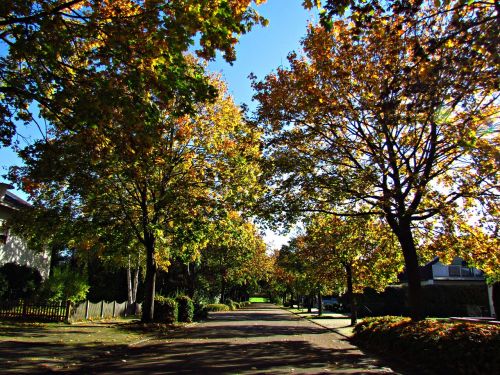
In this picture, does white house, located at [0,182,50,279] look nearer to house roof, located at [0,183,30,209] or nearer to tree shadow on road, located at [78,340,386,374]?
house roof, located at [0,183,30,209]

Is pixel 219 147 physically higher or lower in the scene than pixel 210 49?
higher

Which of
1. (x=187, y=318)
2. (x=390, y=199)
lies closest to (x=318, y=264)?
(x=187, y=318)

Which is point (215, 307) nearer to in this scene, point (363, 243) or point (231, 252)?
point (231, 252)

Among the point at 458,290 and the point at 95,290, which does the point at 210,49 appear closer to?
the point at 458,290

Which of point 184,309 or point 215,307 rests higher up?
point 184,309

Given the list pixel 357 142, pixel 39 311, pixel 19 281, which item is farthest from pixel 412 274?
pixel 19 281

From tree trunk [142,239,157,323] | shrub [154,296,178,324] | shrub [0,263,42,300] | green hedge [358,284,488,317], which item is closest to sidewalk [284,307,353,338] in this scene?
green hedge [358,284,488,317]

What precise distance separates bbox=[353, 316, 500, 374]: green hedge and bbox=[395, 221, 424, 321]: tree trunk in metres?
1.02

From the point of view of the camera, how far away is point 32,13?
878cm

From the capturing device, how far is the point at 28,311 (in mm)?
20812

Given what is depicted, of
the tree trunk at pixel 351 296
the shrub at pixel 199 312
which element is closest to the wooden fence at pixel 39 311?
the shrub at pixel 199 312

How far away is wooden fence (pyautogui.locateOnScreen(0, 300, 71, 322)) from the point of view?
20.8 m

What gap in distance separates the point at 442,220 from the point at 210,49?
1262 centimetres

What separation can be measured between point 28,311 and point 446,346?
18.7 meters
